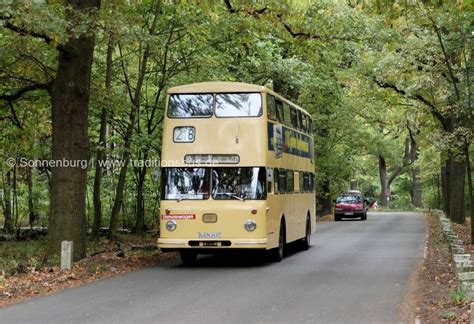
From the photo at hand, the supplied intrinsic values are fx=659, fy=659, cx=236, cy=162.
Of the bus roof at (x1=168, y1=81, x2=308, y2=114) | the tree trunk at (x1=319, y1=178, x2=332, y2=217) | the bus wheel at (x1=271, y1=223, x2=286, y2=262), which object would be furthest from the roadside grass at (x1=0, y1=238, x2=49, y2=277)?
the tree trunk at (x1=319, y1=178, x2=332, y2=217)

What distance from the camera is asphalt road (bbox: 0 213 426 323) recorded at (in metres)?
9.70

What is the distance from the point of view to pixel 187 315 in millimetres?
9758

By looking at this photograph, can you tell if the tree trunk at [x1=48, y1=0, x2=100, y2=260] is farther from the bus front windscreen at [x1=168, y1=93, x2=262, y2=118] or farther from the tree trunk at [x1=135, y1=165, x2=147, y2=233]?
the tree trunk at [x1=135, y1=165, x2=147, y2=233]

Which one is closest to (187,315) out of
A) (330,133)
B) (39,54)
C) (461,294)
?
(461,294)

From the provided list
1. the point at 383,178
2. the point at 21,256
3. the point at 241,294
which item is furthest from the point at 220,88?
the point at 383,178

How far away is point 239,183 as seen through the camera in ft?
53.2

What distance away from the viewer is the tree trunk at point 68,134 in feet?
51.5

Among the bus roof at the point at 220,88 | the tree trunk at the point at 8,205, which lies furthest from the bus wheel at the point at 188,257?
the tree trunk at the point at 8,205

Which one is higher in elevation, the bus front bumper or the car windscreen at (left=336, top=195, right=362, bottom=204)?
the car windscreen at (left=336, top=195, right=362, bottom=204)

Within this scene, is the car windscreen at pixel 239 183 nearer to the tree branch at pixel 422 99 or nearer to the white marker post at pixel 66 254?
the white marker post at pixel 66 254

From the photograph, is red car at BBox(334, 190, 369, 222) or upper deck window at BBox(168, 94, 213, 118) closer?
upper deck window at BBox(168, 94, 213, 118)

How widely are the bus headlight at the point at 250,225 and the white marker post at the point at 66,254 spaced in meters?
4.15

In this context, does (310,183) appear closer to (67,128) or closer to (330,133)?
(67,128)

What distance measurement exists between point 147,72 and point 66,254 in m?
10.8
